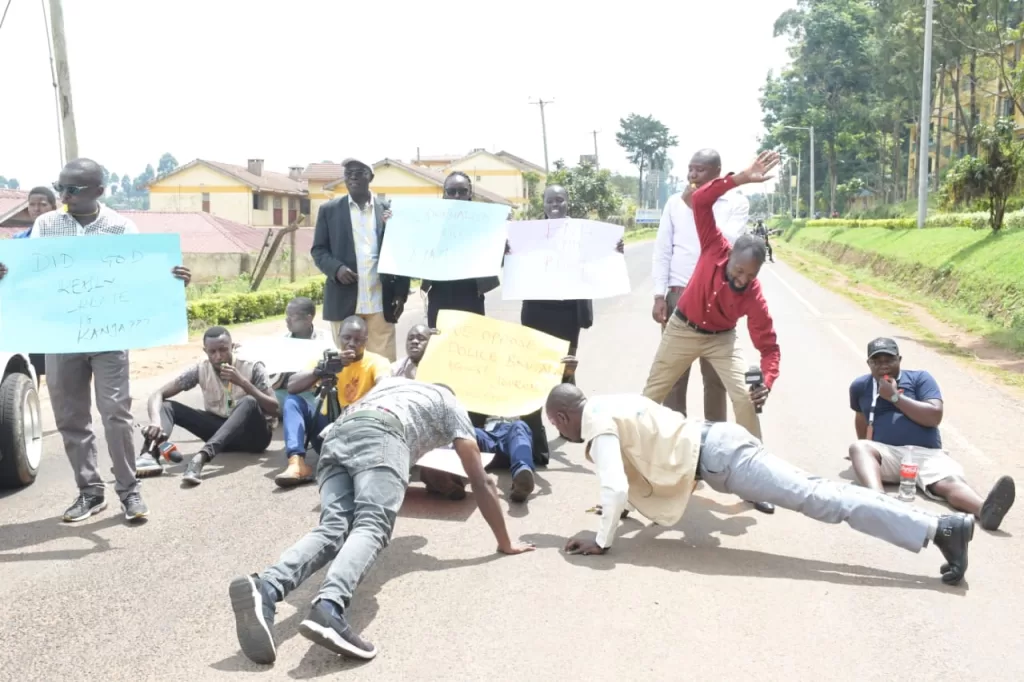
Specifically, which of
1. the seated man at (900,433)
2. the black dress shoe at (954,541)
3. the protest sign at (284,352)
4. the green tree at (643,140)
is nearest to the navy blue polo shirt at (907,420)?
the seated man at (900,433)

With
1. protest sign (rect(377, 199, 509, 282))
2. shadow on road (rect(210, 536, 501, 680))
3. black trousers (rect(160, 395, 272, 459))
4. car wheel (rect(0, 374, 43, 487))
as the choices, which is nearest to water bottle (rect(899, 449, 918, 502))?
shadow on road (rect(210, 536, 501, 680))

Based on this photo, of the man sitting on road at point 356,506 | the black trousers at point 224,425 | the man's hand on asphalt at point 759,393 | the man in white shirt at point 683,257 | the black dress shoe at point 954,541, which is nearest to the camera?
the man sitting on road at point 356,506

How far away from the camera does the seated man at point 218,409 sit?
689 centimetres

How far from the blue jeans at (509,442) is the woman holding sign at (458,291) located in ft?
4.06

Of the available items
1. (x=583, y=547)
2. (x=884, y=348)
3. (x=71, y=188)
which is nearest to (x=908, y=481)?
(x=884, y=348)

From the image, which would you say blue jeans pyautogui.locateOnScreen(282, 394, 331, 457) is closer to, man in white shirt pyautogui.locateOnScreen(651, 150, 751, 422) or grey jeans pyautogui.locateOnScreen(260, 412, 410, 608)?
grey jeans pyautogui.locateOnScreen(260, 412, 410, 608)

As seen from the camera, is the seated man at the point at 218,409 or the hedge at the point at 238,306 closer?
the seated man at the point at 218,409

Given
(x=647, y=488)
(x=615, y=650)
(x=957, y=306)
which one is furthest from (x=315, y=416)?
(x=957, y=306)

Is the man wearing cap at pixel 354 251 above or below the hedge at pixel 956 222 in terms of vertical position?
above

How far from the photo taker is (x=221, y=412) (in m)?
7.41

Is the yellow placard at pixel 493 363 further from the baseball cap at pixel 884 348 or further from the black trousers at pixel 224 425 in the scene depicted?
the baseball cap at pixel 884 348

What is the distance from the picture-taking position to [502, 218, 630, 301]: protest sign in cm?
739

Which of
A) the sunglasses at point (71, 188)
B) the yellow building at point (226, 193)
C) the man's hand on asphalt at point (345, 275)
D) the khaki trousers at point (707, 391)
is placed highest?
the yellow building at point (226, 193)

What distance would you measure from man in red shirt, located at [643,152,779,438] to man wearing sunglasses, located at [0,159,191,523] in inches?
126
